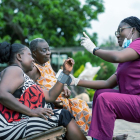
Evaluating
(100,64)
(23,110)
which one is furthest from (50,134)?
(100,64)

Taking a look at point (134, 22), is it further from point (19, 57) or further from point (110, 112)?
point (19, 57)

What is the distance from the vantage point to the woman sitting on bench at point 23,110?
2152 millimetres

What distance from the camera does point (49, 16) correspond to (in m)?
16.0

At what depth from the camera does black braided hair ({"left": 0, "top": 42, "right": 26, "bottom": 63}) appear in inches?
96.8

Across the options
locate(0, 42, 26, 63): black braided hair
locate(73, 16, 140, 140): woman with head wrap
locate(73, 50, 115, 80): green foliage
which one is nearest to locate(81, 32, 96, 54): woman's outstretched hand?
locate(73, 16, 140, 140): woman with head wrap

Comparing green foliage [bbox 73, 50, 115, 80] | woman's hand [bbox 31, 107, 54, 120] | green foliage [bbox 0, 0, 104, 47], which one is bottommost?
green foliage [bbox 73, 50, 115, 80]

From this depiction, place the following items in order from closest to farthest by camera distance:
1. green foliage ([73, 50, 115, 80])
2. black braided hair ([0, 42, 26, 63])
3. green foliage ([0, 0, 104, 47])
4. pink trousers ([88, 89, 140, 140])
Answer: pink trousers ([88, 89, 140, 140]) → black braided hair ([0, 42, 26, 63]) → green foliage ([73, 50, 115, 80]) → green foliage ([0, 0, 104, 47])

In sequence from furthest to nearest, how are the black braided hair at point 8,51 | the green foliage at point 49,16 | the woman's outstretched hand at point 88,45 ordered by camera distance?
→ 1. the green foliage at point 49,16
2. the woman's outstretched hand at point 88,45
3. the black braided hair at point 8,51

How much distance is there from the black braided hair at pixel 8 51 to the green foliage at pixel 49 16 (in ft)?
41.1

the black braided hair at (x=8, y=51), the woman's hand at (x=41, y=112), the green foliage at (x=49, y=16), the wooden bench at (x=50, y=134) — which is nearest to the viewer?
the wooden bench at (x=50, y=134)

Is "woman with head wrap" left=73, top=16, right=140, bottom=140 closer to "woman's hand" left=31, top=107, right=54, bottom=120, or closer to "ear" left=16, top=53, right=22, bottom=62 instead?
"woman's hand" left=31, top=107, right=54, bottom=120

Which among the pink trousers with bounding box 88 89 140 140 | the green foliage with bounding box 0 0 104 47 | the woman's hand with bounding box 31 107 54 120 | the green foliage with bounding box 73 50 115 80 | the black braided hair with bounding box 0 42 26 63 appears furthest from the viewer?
the green foliage with bounding box 0 0 104 47

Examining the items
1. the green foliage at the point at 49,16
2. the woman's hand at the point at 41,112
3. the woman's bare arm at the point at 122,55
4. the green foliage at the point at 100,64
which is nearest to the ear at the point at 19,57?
the woman's hand at the point at 41,112

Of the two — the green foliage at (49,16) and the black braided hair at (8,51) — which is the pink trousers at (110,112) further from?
the green foliage at (49,16)
